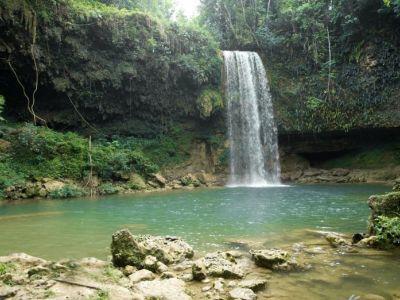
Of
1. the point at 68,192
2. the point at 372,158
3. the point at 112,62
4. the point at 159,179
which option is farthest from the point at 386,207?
the point at 112,62

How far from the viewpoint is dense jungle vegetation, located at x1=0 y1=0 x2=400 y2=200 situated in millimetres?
17562

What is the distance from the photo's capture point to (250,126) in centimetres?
2250

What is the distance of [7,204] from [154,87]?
11.0 m

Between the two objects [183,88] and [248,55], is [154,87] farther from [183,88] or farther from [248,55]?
[248,55]

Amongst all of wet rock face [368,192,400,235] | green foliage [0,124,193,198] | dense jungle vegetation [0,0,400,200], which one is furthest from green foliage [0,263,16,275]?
dense jungle vegetation [0,0,400,200]

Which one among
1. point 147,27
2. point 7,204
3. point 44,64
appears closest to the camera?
point 7,204

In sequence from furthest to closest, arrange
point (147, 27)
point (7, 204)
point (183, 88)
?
1. point (183, 88)
2. point (147, 27)
3. point (7, 204)

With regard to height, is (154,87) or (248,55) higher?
(248,55)

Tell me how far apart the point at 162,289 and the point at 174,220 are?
18.2 feet

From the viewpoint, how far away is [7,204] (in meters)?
13.5

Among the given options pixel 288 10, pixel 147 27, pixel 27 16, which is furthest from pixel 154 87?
pixel 288 10

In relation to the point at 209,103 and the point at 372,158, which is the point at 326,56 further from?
the point at 209,103

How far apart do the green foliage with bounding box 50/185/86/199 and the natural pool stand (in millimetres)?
1415

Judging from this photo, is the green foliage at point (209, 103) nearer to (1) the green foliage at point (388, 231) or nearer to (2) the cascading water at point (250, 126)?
(2) the cascading water at point (250, 126)
